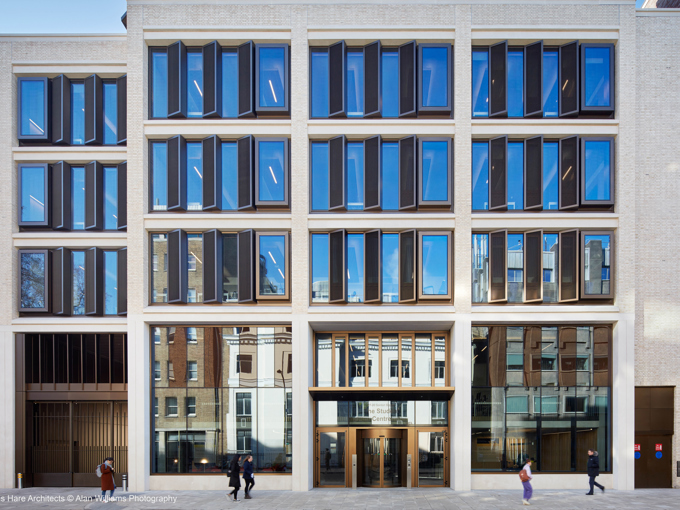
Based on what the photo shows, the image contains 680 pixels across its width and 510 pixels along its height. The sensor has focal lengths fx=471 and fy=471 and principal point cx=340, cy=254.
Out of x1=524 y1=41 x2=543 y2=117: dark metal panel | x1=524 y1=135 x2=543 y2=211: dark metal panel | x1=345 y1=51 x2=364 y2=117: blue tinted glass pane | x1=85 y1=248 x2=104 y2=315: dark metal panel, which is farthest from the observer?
x1=85 y1=248 x2=104 y2=315: dark metal panel

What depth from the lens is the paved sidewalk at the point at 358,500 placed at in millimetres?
15562

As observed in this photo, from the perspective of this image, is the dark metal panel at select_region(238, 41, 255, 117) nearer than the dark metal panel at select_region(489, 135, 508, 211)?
No

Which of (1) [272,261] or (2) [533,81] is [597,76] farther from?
(1) [272,261]

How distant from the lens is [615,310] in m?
17.7

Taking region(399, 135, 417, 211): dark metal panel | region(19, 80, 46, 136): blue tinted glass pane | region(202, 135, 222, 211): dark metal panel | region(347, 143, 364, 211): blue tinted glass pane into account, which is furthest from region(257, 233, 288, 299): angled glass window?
region(19, 80, 46, 136): blue tinted glass pane

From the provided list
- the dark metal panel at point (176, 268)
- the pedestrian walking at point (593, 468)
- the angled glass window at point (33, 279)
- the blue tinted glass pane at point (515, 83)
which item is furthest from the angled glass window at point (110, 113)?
the pedestrian walking at point (593, 468)

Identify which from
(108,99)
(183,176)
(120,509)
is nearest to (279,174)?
(183,176)

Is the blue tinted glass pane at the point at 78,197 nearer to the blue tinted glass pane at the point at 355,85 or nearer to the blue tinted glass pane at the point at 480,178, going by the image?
the blue tinted glass pane at the point at 355,85

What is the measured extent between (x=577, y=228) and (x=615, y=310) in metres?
3.38

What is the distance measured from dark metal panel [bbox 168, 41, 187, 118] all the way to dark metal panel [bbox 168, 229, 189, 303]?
15.5 ft

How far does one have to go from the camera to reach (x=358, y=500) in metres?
16.4

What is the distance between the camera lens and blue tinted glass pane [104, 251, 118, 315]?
1930 cm

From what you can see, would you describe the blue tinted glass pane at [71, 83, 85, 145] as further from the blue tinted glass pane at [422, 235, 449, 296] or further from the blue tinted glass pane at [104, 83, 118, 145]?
the blue tinted glass pane at [422, 235, 449, 296]

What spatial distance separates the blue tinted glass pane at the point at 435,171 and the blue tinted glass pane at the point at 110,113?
1280 centimetres
